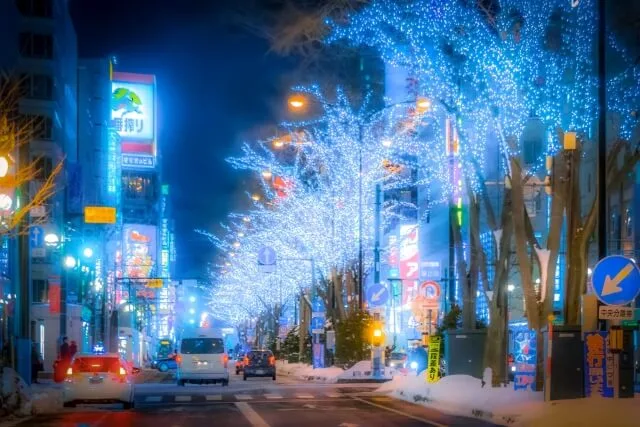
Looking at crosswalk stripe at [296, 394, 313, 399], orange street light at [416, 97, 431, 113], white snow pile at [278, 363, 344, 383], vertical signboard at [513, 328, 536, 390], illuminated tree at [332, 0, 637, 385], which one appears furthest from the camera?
white snow pile at [278, 363, 344, 383]

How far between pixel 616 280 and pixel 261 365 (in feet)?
103

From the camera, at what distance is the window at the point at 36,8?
62.5m

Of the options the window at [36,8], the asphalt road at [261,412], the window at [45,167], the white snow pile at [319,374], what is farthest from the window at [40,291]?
the asphalt road at [261,412]

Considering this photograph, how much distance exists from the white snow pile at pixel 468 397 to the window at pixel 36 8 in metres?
42.3

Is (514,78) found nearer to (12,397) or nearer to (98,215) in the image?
(12,397)

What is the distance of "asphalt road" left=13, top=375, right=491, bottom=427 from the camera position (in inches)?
792

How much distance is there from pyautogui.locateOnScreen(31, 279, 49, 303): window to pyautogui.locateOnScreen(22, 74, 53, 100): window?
11.3 meters

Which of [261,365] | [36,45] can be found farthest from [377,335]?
[36,45]

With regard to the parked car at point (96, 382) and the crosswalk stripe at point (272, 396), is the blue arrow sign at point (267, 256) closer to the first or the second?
the crosswalk stripe at point (272, 396)

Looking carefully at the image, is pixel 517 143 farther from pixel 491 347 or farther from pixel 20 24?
pixel 20 24

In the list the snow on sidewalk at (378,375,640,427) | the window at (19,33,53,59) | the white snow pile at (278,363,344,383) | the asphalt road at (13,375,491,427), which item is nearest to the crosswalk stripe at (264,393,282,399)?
the asphalt road at (13,375,491,427)

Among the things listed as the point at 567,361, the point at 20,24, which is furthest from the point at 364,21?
the point at 20,24

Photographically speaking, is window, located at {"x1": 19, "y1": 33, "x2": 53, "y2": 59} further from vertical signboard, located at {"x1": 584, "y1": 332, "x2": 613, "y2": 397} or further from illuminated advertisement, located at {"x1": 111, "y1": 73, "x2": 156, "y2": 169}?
illuminated advertisement, located at {"x1": 111, "y1": 73, "x2": 156, "y2": 169}

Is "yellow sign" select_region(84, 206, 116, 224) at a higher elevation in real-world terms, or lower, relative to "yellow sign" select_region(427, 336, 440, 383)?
higher
